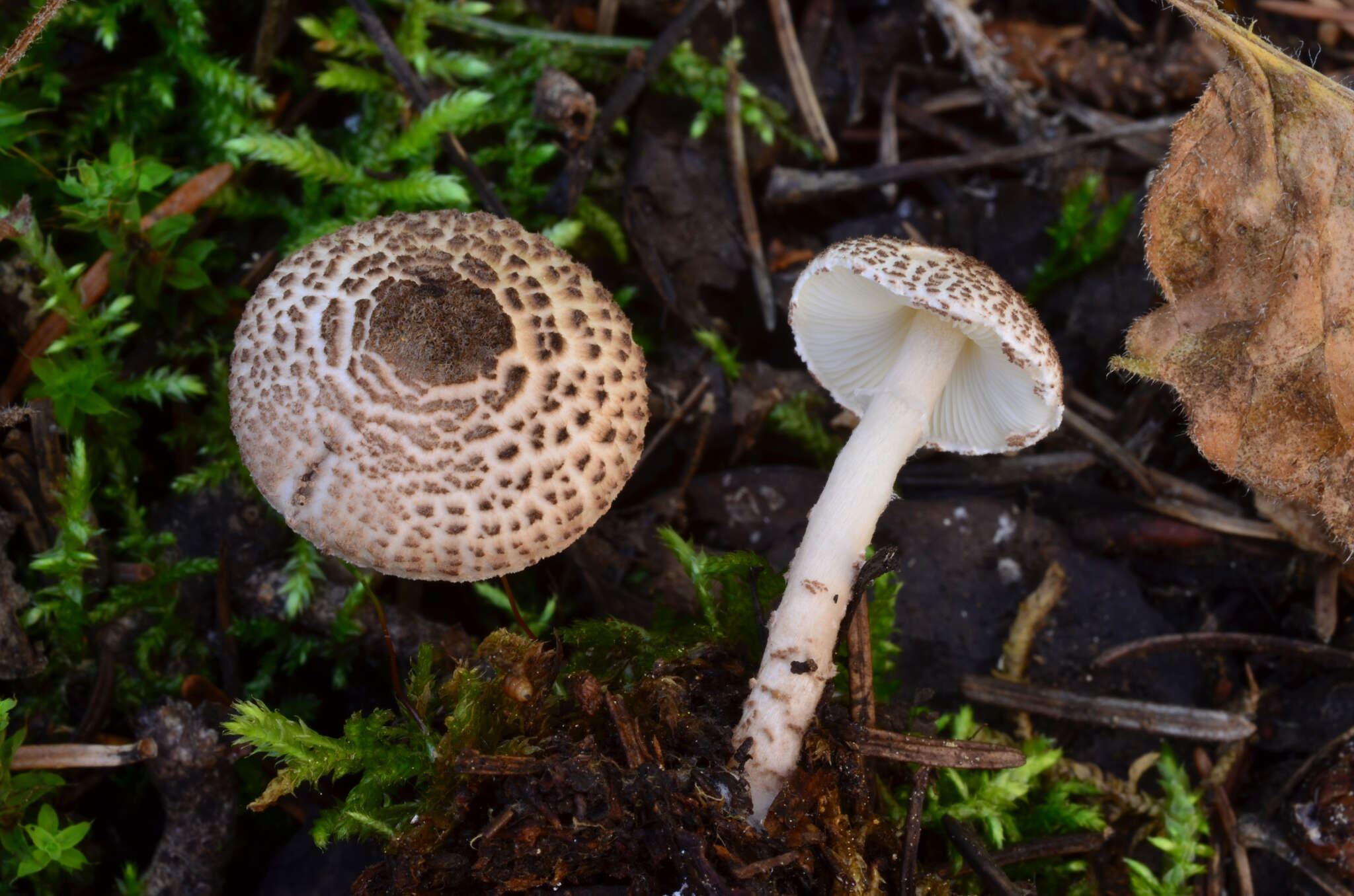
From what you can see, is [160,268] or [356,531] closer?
[356,531]

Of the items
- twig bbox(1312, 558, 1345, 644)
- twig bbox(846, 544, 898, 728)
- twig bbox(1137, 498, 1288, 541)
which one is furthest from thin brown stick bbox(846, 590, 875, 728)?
twig bbox(1312, 558, 1345, 644)

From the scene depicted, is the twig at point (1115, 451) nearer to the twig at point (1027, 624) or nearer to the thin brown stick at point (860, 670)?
the twig at point (1027, 624)

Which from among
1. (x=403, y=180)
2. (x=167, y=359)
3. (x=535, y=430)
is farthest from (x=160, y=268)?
(x=535, y=430)

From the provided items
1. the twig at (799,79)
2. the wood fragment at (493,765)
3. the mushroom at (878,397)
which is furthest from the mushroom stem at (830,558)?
the twig at (799,79)

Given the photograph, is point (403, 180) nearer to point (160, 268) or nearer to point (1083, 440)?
point (160, 268)

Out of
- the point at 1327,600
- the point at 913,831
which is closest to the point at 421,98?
the point at 913,831

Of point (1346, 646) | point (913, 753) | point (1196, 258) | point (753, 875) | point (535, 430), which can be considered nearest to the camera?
point (753, 875)
